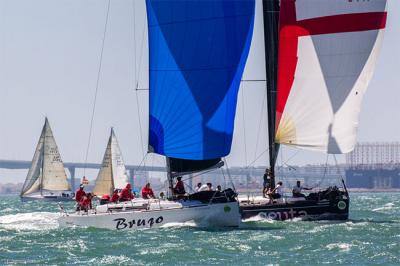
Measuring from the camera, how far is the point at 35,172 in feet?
219

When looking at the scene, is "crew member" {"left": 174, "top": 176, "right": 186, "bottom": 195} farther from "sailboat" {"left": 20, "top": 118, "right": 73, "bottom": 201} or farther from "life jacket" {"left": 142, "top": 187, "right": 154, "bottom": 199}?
"sailboat" {"left": 20, "top": 118, "right": 73, "bottom": 201}

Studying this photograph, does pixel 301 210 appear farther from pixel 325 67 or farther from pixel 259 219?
pixel 325 67

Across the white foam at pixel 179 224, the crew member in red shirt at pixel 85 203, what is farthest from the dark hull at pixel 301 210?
the crew member in red shirt at pixel 85 203

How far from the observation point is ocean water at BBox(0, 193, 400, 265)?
21250 mm

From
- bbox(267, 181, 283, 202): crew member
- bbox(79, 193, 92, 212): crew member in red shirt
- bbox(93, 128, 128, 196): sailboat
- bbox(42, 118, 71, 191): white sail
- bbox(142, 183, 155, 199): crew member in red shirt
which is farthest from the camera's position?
bbox(42, 118, 71, 191): white sail

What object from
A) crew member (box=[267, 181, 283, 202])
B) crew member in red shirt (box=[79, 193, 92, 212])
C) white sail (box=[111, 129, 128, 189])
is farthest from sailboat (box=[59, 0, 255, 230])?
white sail (box=[111, 129, 128, 189])

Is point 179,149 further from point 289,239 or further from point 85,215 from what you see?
point 289,239

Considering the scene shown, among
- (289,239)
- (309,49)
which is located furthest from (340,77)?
(289,239)

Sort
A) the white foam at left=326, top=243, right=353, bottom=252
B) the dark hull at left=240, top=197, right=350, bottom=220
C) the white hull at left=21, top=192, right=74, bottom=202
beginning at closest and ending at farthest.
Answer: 1. the white foam at left=326, top=243, right=353, bottom=252
2. the dark hull at left=240, top=197, right=350, bottom=220
3. the white hull at left=21, top=192, right=74, bottom=202

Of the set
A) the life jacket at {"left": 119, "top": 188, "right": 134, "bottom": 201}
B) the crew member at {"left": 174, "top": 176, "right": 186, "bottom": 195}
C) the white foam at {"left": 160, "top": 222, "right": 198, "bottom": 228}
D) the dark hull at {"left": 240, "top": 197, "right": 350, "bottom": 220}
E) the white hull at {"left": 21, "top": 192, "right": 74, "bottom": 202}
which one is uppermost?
the white hull at {"left": 21, "top": 192, "right": 74, "bottom": 202}

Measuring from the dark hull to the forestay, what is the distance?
5.53ft

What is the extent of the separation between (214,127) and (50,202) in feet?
144

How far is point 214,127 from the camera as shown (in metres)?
29.9

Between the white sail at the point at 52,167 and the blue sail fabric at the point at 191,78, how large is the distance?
34.3 meters
